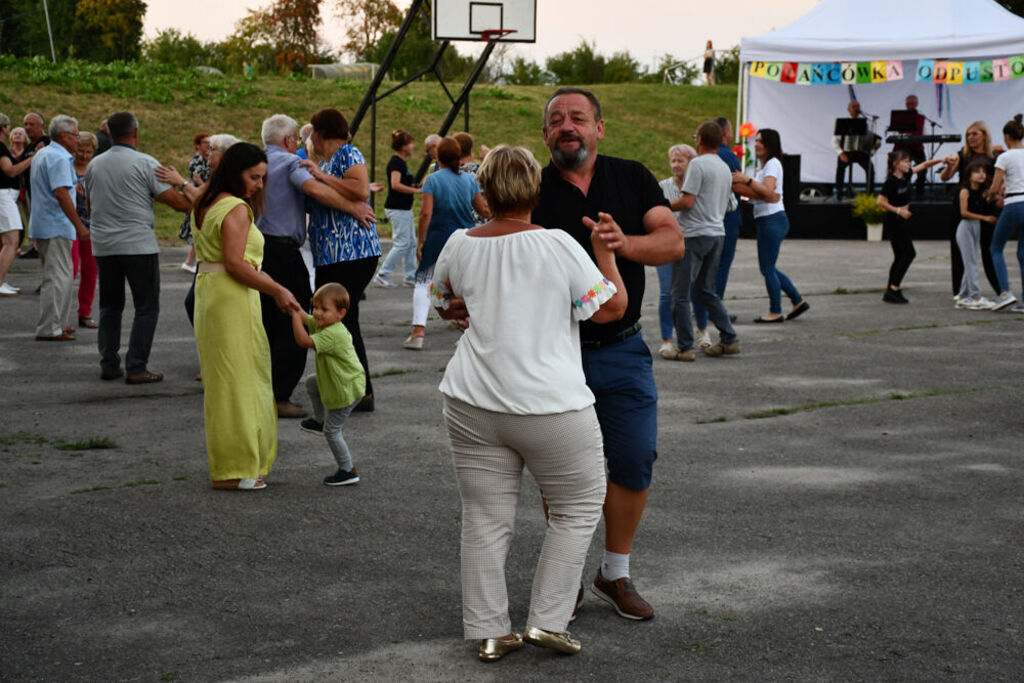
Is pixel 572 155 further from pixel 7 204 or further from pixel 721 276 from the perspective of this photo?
pixel 7 204

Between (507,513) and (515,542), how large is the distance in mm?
1290

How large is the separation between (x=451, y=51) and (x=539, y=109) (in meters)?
20.1

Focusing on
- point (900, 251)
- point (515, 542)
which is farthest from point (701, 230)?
point (515, 542)

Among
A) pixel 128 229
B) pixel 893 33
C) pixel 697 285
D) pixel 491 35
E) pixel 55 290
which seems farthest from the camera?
pixel 893 33

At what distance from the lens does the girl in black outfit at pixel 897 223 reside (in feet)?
45.4

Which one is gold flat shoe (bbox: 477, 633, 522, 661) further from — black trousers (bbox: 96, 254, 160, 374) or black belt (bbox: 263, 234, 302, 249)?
black trousers (bbox: 96, 254, 160, 374)

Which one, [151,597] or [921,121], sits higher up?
[921,121]

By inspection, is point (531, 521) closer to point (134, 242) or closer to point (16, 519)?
point (16, 519)

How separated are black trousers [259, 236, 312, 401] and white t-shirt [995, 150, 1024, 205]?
7895mm

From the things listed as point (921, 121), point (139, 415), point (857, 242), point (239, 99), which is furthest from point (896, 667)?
point (239, 99)

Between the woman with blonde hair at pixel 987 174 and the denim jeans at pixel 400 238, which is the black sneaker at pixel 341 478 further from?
the woman with blonde hair at pixel 987 174

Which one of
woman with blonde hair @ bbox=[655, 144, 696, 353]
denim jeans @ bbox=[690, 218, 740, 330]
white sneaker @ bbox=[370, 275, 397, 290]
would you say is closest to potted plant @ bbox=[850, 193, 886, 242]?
white sneaker @ bbox=[370, 275, 397, 290]

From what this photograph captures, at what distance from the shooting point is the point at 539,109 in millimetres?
39469

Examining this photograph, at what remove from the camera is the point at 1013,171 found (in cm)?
1252
